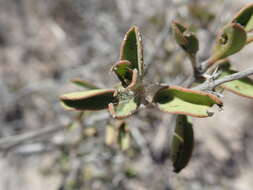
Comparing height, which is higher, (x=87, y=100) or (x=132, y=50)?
(x=132, y=50)

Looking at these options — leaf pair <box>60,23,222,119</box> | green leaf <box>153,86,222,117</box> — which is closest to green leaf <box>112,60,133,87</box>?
leaf pair <box>60,23,222,119</box>

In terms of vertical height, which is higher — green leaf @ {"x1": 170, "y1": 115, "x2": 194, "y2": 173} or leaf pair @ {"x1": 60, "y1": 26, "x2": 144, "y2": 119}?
leaf pair @ {"x1": 60, "y1": 26, "x2": 144, "y2": 119}

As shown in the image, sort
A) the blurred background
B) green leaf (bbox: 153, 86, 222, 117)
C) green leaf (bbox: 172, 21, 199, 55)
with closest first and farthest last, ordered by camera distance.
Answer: green leaf (bbox: 153, 86, 222, 117) < green leaf (bbox: 172, 21, 199, 55) < the blurred background

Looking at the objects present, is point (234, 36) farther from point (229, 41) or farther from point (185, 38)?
point (185, 38)

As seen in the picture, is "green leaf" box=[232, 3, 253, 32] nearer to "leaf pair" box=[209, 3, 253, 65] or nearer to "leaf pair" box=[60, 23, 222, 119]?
"leaf pair" box=[209, 3, 253, 65]

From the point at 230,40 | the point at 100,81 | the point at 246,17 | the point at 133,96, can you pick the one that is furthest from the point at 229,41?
the point at 100,81

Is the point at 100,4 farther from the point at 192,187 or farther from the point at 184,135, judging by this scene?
the point at 184,135

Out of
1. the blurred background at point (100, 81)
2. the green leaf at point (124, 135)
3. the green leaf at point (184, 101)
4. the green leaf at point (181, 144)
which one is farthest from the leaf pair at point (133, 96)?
the blurred background at point (100, 81)
